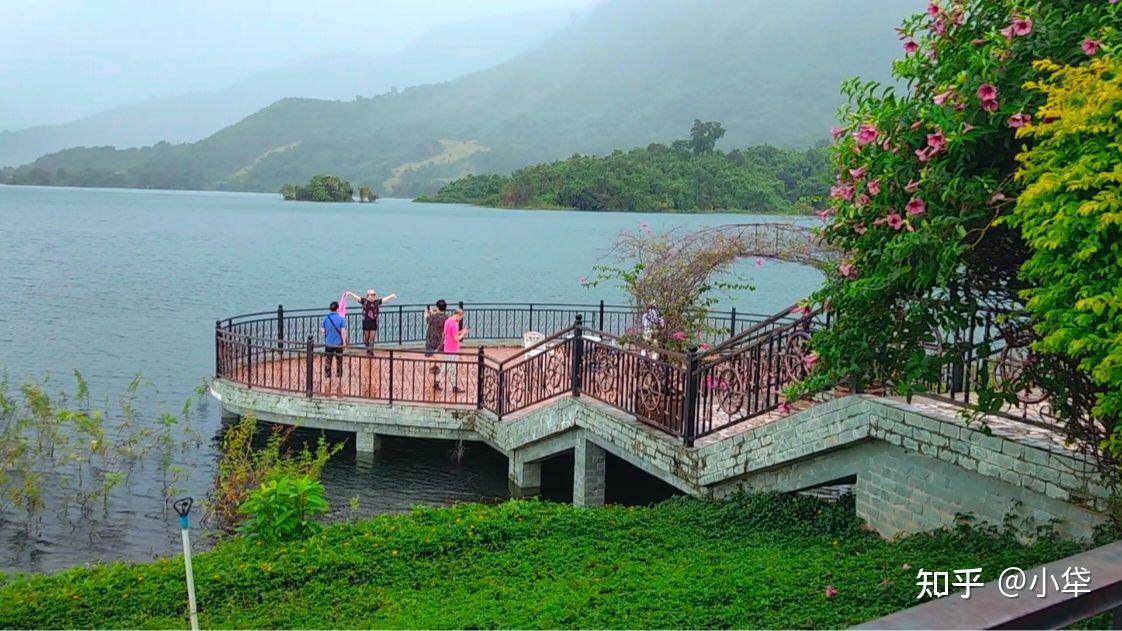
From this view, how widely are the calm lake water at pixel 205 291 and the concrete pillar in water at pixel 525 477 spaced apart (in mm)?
550

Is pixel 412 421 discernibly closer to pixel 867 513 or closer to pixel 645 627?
pixel 867 513

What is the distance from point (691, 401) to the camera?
1022cm

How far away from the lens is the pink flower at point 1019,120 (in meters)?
5.45

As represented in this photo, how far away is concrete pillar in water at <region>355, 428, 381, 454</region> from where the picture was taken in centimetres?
1562

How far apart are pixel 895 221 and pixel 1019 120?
3.32ft

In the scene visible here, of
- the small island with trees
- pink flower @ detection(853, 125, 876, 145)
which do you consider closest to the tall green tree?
the small island with trees

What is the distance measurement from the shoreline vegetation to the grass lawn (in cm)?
6413

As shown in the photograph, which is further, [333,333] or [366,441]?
[333,333]

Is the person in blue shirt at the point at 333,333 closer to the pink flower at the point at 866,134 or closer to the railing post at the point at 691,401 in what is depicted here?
the railing post at the point at 691,401

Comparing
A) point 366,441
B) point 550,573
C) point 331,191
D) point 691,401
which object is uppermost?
point 331,191

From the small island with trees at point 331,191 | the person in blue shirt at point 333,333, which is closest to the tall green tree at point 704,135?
the small island with trees at point 331,191

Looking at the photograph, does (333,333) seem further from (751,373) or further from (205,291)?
(205,291)

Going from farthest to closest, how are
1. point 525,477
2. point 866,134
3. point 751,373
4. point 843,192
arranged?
point 525,477, point 751,373, point 843,192, point 866,134

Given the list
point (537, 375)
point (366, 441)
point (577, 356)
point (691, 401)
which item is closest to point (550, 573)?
point (691, 401)
